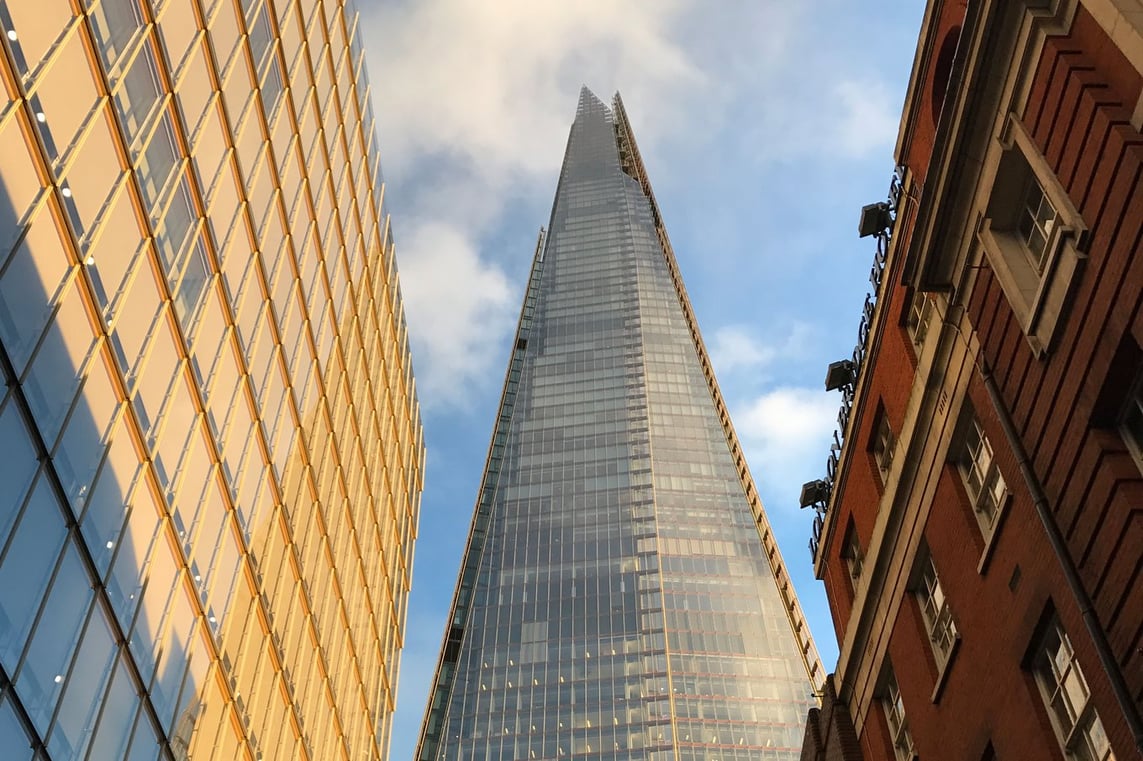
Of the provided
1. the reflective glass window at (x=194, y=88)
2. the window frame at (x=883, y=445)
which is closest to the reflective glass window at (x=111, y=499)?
the reflective glass window at (x=194, y=88)

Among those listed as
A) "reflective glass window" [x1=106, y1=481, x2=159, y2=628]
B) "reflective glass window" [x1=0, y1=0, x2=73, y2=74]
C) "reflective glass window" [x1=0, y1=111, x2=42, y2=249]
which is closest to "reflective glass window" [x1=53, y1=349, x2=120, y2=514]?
"reflective glass window" [x1=106, y1=481, x2=159, y2=628]

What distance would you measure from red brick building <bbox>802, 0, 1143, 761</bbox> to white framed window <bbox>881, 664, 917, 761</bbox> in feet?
0.26

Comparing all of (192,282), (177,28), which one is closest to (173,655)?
(192,282)

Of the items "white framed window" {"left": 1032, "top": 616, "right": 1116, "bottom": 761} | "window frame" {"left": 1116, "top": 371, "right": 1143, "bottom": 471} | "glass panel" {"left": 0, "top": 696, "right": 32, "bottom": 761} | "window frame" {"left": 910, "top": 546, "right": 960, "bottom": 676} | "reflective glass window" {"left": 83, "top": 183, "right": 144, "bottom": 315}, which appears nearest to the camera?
"window frame" {"left": 1116, "top": 371, "right": 1143, "bottom": 471}

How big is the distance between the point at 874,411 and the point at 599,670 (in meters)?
95.3

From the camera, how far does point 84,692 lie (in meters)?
20.4

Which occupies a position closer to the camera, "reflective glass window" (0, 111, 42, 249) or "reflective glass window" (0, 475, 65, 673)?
"reflective glass window" (0, 475, 65, 673)

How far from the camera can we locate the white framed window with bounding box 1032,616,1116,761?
14.3 metres

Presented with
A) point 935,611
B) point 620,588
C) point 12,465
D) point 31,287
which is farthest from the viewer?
point 620,588

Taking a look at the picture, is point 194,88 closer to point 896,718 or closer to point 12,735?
point 12,735

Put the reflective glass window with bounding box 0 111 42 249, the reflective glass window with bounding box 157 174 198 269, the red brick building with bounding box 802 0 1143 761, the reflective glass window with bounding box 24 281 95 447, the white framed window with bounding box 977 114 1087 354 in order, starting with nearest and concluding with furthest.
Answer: the red brick building with bounding box 802 0 1143 761 → the white framed window with bounding box 977 114 1087 354 → the reflective glass window with bounding box 0 111 42 249 → the reflective glass window with bounding box 24 281 95 447 → the reflective glass window with bounding box 157 174 198 269

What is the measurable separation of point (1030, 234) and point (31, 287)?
54.5 ft

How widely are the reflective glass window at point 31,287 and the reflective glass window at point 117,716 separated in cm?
722

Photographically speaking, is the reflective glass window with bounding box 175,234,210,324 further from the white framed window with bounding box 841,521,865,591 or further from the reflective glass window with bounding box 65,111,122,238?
the white framed window with bounding box 841,521,865,591
